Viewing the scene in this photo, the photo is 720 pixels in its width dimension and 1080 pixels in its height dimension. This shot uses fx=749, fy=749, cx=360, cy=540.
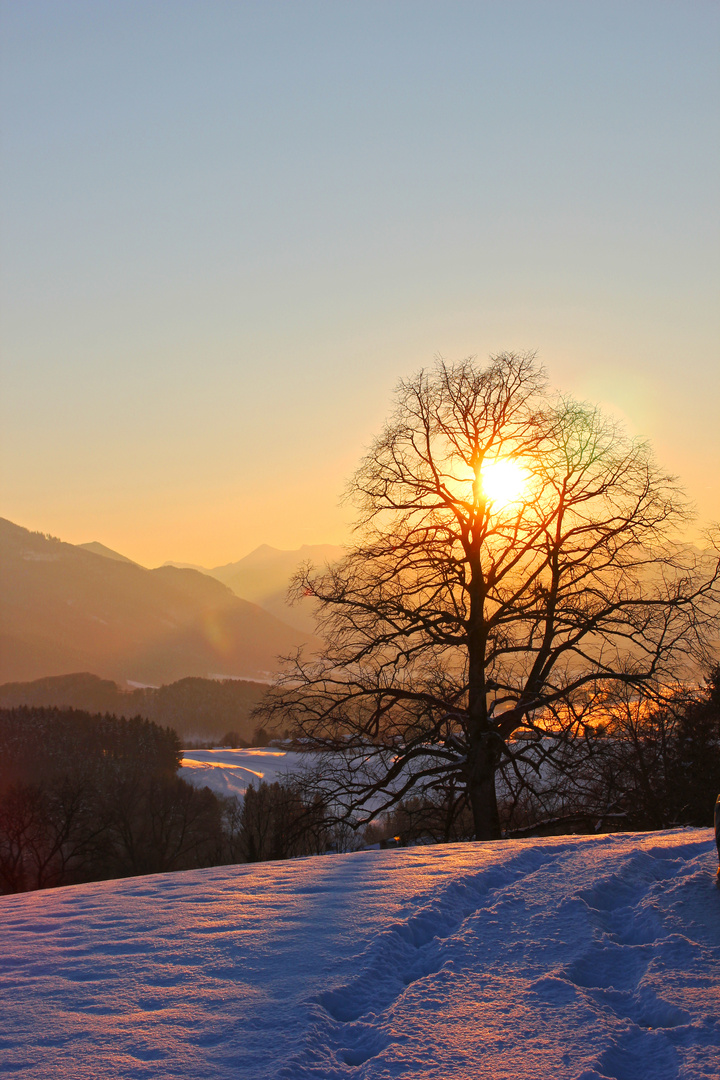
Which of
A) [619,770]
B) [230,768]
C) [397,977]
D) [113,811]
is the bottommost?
[230,768]

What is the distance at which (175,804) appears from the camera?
67.1m

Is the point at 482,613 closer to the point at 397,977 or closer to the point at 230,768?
→ the point at 397,977

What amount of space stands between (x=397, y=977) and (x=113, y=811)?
196ft

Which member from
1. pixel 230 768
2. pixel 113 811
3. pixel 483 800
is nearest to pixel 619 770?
pixel 483 800

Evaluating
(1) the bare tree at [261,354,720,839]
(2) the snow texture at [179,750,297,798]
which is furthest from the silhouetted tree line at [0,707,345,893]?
(2) the snow texture at [179,750,297,798]

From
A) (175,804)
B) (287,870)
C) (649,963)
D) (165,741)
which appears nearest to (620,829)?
(287,870)

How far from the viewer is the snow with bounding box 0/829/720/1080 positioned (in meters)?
2.97

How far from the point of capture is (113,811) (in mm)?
57250

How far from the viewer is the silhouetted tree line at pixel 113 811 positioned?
27.6m

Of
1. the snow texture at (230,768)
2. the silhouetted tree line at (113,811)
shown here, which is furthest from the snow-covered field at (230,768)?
the silhouetted tree line at (113,811)

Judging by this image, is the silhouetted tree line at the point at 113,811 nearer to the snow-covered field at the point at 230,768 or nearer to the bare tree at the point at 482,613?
the bare tree at the point at 482,613

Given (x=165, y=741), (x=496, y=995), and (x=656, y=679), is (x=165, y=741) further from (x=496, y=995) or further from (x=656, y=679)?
(x=496, y=995)

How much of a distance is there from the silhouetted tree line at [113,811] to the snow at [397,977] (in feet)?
23.2

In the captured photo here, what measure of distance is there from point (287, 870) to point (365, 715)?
19.0ft
